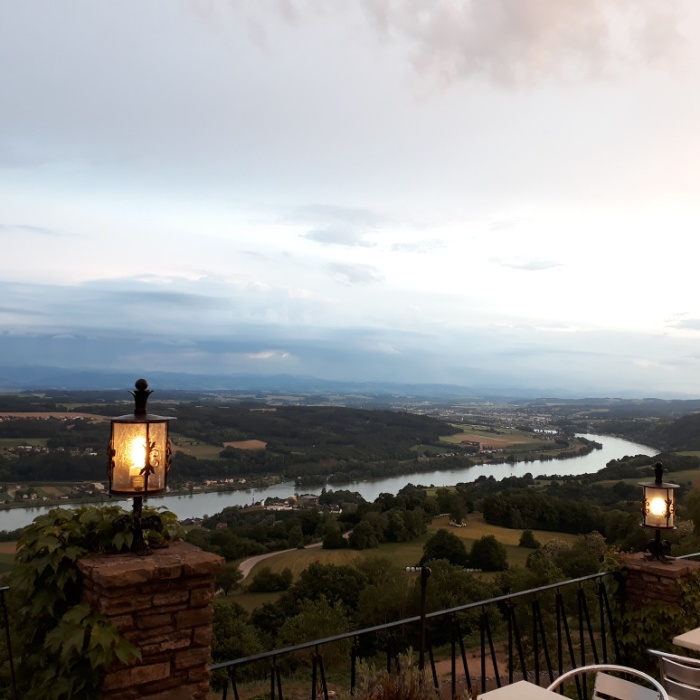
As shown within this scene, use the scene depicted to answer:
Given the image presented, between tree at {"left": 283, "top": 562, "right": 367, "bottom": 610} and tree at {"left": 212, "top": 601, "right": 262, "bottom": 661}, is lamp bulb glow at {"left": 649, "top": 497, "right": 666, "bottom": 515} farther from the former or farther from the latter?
tree at {"left": 283, "top": 562, "right": 367, "bottom": 610}

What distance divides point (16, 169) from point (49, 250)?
12.8 metres

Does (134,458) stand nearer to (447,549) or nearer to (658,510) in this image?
(658,510)

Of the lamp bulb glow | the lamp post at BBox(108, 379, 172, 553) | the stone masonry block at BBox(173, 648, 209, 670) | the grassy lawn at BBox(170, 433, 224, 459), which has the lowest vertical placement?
the grassy lawn at BBox(170, 433, 224, 459)

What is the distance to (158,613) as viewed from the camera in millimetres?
2422

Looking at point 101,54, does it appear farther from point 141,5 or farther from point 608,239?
point 608,239

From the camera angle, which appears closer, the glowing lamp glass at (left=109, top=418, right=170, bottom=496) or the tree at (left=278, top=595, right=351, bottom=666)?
the glowing lamp glass at (left=109, top=418, right=170, bottom=496)

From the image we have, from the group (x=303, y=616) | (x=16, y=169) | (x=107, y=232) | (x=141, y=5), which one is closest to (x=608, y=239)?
(x=141, y=5)

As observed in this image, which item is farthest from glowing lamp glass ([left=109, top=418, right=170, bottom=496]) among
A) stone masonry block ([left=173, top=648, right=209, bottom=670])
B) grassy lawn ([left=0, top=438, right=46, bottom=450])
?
grassy lawn ([left=0, top=438, right=46, bottom=450])

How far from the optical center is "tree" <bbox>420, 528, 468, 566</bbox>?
32938 mm

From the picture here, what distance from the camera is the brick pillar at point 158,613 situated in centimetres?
231

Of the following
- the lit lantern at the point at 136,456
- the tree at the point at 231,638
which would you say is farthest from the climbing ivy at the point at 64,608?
the tree at the point at 231,638

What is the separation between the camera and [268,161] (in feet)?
59.4

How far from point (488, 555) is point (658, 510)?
99.8 ft

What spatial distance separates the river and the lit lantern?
36279 millimetres
